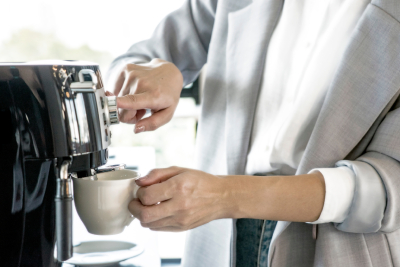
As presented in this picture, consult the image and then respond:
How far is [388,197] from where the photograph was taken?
632mm

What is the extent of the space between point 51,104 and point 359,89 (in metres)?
0.54

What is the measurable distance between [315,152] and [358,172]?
9 centimetres

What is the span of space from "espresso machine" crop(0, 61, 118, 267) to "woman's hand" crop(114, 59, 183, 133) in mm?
178

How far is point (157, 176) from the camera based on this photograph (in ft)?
1.82

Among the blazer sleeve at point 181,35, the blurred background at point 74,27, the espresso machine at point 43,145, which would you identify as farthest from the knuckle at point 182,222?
the blurred background at point 74,27

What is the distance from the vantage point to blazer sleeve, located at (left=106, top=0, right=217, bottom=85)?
103cm

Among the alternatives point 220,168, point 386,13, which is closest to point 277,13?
point 386,13

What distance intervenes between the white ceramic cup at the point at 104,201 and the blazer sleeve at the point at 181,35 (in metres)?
0.55

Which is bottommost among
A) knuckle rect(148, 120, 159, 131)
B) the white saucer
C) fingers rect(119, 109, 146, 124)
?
the white saucer

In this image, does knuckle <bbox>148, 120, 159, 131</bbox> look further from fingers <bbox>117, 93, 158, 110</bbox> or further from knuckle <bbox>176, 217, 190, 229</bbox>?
knuckle <bbox>176, 217, 190, 229</bbox>

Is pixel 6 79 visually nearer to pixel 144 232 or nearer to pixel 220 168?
pixel 144 232

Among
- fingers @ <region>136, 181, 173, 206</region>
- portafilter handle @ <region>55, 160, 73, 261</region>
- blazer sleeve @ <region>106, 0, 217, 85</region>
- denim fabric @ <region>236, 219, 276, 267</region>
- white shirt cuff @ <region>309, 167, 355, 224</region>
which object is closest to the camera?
portafilter handle @ <region>55, 160, 73, 261</region>

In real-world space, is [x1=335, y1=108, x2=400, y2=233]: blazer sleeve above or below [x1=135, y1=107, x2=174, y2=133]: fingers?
below

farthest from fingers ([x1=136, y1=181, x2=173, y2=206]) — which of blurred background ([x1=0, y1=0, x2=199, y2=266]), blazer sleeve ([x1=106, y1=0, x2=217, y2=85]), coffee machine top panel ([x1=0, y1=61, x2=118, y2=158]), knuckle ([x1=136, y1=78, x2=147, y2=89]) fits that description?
blurred background ([x1=0, y1=0, x2=199, y2=266])
